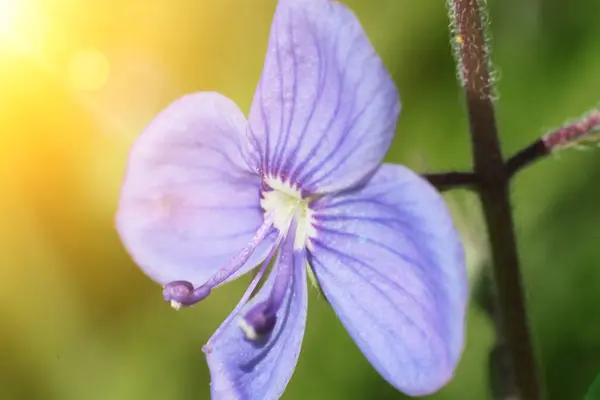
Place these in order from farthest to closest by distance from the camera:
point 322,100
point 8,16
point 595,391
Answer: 1. point 8,16
2. point 595,391
3. point 322,100

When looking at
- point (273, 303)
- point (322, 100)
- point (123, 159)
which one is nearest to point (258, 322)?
point (273, 303)

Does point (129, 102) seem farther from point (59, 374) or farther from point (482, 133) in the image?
point (482, 133)

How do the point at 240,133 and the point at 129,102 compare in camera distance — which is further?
the point at 129,102

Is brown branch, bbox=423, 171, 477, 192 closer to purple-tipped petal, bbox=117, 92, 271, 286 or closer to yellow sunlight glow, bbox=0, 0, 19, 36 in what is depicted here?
purple-tipped petal, bbox=117, 92, 271, 286

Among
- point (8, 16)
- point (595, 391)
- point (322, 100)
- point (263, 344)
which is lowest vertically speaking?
point (595, 391)

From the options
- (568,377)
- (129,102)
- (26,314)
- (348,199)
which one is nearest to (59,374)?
(26,314)

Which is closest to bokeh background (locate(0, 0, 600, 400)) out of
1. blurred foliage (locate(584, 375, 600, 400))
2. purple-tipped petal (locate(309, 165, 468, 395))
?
blurred foliage (locate(584, 375, 600, 400))

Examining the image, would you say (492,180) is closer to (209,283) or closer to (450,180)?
(450,180)

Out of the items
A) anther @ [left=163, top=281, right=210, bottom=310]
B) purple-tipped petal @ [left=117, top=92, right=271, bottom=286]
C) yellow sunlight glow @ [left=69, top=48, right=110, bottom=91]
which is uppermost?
yellow sunlight glow @ [left=69, top=48, right=110, bottom=91]
